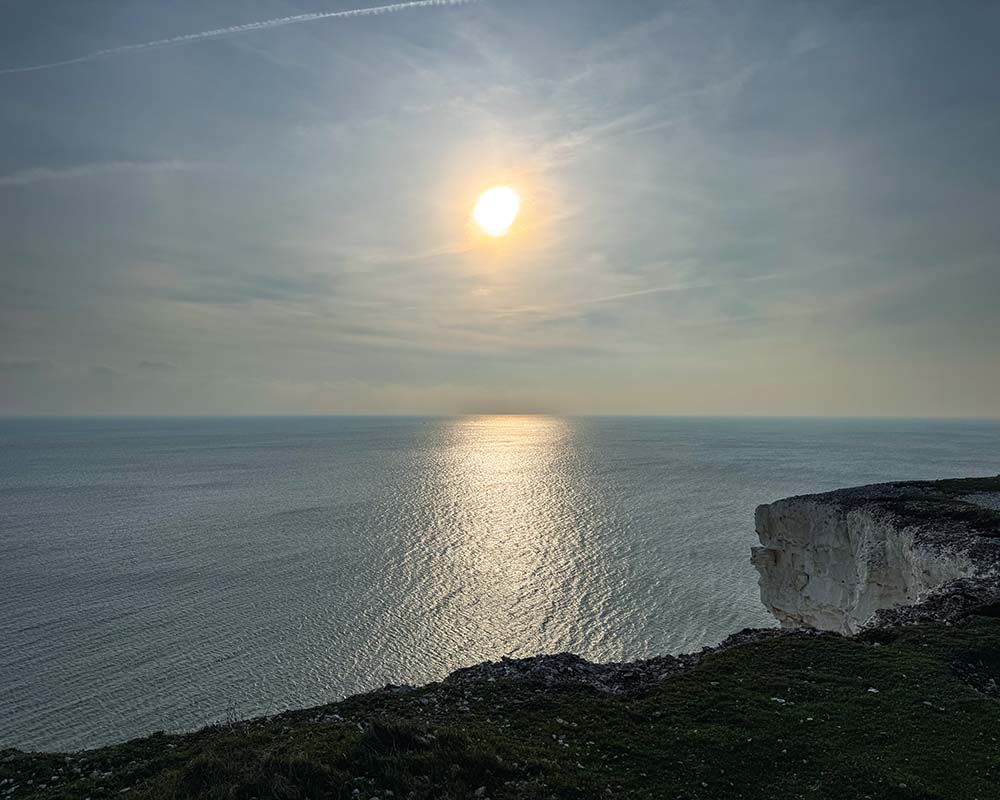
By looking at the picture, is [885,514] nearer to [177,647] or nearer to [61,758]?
[61,758]

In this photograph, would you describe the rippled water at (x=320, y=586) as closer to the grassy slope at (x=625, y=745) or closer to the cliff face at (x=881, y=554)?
the cliff face at (x=881, y=554)

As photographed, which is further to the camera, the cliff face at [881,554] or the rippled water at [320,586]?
the rippled water at [320,586]

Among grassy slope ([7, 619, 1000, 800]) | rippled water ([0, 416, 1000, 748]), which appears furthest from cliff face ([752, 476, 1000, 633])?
rippled water ([0, 416, 1000, 748])

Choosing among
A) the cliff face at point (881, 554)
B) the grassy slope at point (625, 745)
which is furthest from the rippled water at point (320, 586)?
the grassy slope at point (625, 745)

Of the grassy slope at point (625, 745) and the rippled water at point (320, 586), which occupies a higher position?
the grassy slope at point (625, 745)

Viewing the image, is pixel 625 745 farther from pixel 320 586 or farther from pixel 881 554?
pixel 320 586

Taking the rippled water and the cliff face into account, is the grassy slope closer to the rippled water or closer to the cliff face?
the cliff face

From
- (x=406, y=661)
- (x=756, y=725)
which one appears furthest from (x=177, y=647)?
(x=756, y=725)
